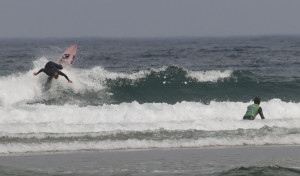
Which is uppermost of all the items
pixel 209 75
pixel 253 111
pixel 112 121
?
pixel 209 75

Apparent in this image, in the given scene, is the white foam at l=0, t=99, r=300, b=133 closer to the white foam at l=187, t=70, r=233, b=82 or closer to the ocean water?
the ocean water

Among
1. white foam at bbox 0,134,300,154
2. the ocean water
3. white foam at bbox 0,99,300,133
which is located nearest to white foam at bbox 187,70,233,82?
the ocean water

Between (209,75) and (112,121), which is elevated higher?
(209,75)

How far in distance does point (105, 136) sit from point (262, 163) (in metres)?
4.26

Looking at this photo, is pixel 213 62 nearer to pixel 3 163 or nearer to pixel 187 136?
pixel 187 136

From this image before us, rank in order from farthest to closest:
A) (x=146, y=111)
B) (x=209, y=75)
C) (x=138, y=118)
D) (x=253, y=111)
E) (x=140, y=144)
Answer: (x=209, y=75), (x=146, y=111), (x=138, y=118), (x=253, y=111), (x=140, y=144)

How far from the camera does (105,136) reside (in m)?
12.9

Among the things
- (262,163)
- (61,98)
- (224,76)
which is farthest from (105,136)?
(224,76)

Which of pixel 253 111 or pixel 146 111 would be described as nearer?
pixel 253 111

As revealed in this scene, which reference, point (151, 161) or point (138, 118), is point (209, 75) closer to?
point (138, 118)

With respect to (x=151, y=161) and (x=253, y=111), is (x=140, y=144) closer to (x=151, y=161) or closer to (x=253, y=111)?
(x=151, y=161)

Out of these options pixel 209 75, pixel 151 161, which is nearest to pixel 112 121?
pixel 151 161

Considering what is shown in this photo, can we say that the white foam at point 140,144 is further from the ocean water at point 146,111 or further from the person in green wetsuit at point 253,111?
the person in green wetsuit at point 253,111

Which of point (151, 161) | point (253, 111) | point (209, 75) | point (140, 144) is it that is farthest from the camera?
point (209, 75)
